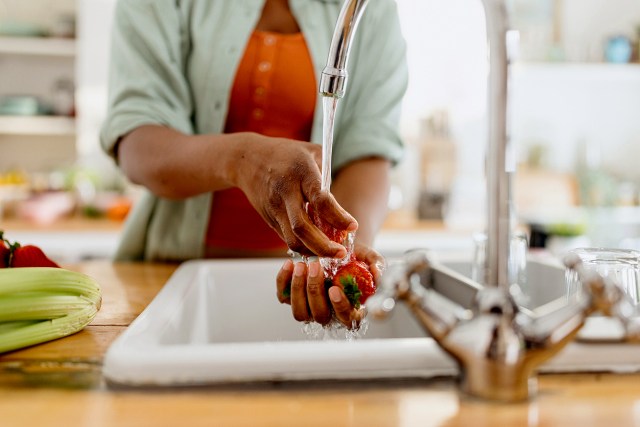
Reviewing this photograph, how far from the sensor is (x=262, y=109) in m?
1.34

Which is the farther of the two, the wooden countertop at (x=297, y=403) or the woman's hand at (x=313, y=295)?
the woman's hand at (x=313, y=295)

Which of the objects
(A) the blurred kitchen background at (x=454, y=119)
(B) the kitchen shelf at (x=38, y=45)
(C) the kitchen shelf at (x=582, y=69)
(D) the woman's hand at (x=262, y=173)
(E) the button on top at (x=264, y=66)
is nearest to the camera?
(D) the woman's hand at (x=262, y=173)

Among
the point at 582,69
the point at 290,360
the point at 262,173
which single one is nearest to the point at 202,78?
the point at 262,173

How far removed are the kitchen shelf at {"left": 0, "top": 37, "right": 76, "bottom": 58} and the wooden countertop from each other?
10.0 ft

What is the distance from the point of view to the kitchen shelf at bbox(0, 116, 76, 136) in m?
3.37

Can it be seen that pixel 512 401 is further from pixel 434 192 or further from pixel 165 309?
pixel 434 192

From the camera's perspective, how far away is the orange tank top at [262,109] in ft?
4.33

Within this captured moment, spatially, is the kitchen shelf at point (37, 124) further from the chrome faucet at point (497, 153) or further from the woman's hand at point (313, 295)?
the chrome faucet at point (497, 153)

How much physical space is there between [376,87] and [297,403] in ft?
3.01

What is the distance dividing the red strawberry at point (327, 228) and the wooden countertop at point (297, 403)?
24 cm

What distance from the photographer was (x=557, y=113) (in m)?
A: 3.68

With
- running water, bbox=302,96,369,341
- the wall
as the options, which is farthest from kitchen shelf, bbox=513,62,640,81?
running water, bbox=302,96,369,341

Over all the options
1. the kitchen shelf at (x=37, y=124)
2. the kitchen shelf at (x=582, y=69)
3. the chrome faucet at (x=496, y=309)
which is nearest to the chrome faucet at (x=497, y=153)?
the chrome faucet at (x=496, y=309)

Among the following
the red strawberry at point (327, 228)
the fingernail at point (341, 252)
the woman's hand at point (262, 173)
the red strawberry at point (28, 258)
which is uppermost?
the woman's hand at point (262, 173)
